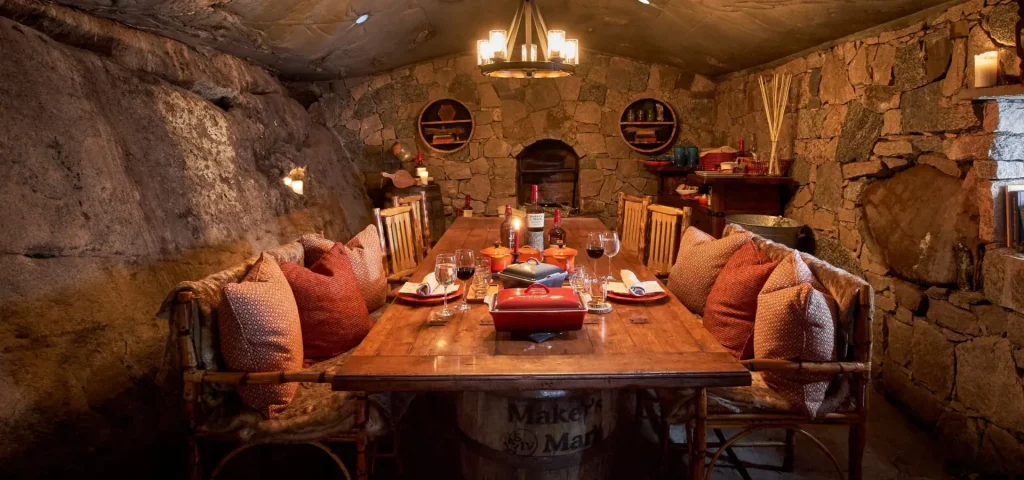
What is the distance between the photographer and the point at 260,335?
71.5 inches

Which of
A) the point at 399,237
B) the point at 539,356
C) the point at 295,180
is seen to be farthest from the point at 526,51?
the point at 295,180

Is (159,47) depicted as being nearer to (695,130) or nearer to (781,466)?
(781,466)

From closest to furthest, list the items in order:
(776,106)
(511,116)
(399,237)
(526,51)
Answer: (526,51)
(399,237)
(776,106)
(511,116)

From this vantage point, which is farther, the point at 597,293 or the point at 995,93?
the point at 995,93

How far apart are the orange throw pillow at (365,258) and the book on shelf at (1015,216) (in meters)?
2.49

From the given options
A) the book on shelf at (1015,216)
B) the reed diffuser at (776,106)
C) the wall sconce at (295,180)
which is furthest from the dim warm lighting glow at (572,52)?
the wall sconce at (295,180)

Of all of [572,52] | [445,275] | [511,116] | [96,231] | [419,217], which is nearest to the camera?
[445,275]

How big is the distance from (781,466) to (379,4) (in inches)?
128

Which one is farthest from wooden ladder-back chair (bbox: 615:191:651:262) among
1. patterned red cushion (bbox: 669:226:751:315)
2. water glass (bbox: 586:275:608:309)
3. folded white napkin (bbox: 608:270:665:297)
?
water glass (bbox: 586:275:608:309)

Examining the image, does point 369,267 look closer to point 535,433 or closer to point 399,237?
point 399,237

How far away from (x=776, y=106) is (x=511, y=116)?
2548mm

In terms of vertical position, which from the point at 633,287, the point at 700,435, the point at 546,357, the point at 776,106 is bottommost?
the point at 700,435

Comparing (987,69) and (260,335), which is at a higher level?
(987,69)

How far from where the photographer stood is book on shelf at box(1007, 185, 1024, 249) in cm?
233
